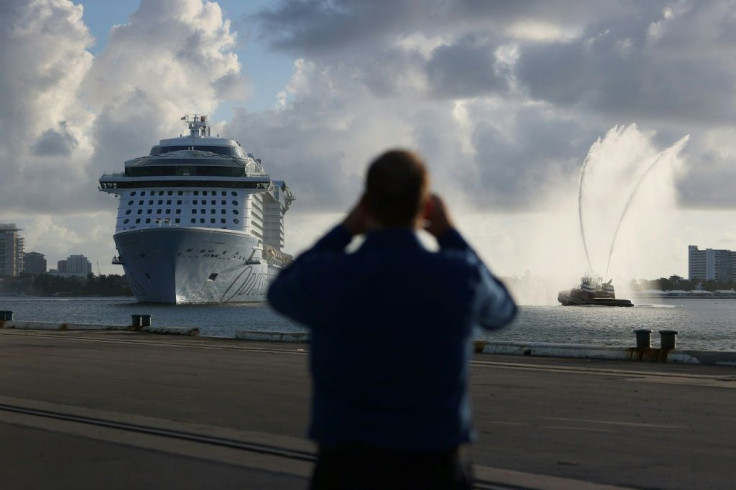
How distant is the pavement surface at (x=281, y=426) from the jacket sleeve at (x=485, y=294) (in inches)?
158

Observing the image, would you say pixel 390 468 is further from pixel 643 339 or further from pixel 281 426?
pixel 643 339

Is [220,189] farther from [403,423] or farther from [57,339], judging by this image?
[403,423]

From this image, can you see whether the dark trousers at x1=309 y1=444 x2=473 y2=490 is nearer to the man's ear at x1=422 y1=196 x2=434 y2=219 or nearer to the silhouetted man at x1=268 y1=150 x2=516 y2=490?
the silhouetted man at x1=268 y1=150 x2=516 y2=490

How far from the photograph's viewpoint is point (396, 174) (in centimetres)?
323

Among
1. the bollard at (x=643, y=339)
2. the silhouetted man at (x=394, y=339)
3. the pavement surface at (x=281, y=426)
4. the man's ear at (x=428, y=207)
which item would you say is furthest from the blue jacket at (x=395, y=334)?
the bollard at (x=643, y=339)

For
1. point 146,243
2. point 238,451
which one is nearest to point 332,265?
point 238,451

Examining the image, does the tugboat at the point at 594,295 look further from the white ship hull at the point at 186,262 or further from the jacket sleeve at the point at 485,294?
the jacket sleeve at the point at 485,294

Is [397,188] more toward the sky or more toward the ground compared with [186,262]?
more toward the ground

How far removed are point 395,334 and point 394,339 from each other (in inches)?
0.6

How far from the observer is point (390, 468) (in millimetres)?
3271

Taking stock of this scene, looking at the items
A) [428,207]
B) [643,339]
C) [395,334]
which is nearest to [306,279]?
[395,334]

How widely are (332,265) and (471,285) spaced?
43 centimetres

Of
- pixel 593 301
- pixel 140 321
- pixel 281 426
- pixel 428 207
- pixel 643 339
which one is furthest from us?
pixel 593 301

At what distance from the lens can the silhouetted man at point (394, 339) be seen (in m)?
3.23
